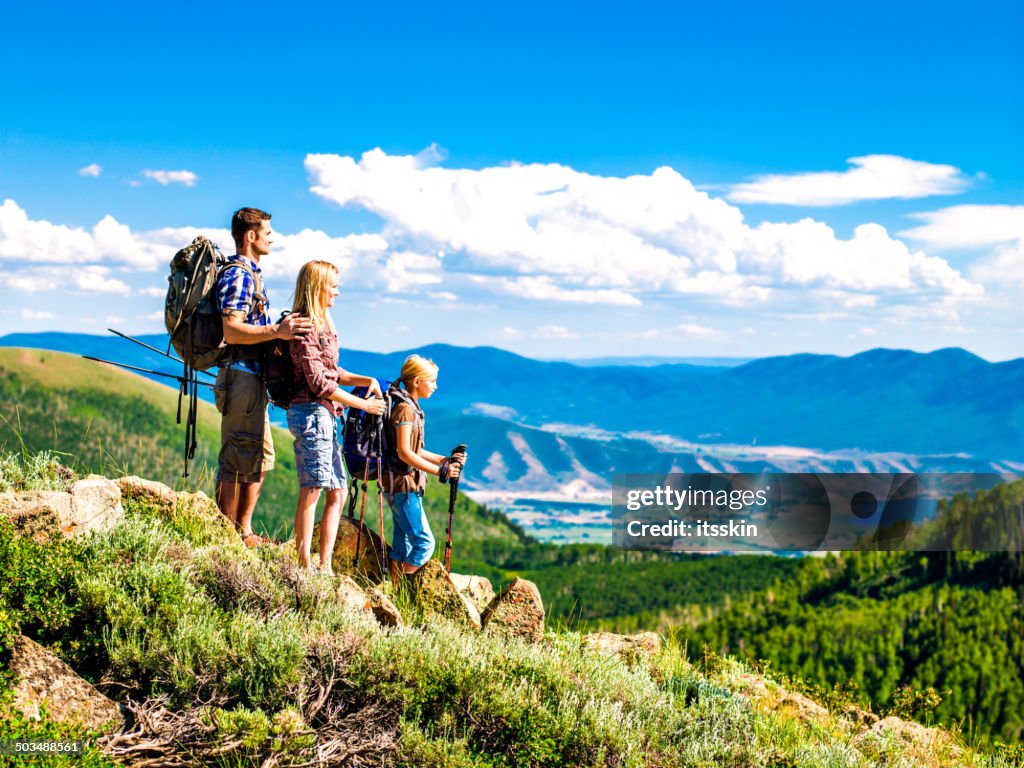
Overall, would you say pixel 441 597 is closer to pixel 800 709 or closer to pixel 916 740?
pixel 800 709

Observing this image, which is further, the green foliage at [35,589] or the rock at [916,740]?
the rock at [916,740]

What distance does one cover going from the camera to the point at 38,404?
17962cm

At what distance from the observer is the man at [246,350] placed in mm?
7262

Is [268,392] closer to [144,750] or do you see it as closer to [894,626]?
[144,750]

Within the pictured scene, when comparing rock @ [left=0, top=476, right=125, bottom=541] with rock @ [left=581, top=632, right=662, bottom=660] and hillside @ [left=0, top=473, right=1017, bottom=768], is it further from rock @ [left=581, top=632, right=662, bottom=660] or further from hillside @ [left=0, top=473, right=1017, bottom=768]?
rock @ [left=581, top=632, right=662, bottom=660]

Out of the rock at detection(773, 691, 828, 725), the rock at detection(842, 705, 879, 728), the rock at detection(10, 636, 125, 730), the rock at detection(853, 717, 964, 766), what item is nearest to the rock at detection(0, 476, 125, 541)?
the rock at detection(10, 636, 125, 730)

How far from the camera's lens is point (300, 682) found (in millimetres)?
5945

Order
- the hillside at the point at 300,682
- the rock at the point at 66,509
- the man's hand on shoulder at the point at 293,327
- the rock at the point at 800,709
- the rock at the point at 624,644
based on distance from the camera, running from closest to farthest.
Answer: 1. the hillside at the point at 300,682
2. the rock at the point at 66,509
3. the man's hand on shoulder at the point at 293,327
4. the rock at the point at 800,709
5. the rock at the point at 624,644

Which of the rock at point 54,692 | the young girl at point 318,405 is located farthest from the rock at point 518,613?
the rock at point 54,692

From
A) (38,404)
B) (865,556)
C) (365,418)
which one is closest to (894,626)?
(865,556)

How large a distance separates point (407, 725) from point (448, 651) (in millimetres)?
919

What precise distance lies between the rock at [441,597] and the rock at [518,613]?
165 millimetres

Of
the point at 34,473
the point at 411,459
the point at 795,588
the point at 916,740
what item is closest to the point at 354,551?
the point at 411,459

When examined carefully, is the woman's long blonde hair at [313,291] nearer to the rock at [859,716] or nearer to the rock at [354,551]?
the rock at [354,551]
